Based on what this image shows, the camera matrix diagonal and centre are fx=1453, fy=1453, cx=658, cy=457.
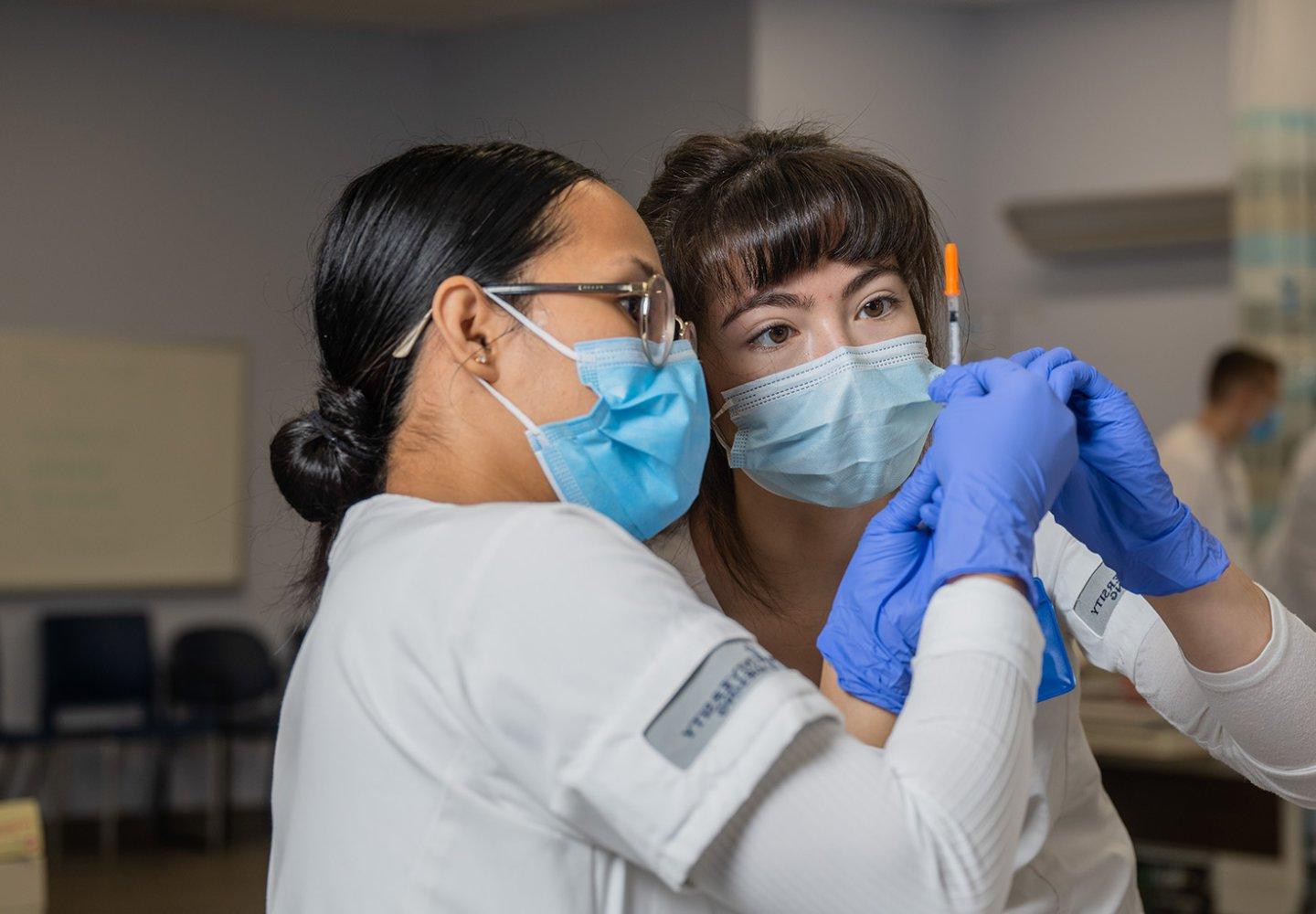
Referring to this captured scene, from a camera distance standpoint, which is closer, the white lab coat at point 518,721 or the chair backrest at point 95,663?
the white lab coat at point 518,721

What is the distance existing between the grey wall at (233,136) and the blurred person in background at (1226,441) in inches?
90.1

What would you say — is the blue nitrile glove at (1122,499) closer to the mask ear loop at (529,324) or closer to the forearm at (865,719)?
the forearm at (865,719)

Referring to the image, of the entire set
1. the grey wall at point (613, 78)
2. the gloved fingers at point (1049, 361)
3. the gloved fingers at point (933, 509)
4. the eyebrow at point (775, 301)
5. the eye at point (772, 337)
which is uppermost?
the grey wall at point (613, 78)

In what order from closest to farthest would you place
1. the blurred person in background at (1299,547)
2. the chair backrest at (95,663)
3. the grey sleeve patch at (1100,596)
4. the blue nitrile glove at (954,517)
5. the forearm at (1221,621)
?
the blue nitrile glove at (954,517) → the forearm at (1221,621) → the grey sleeve patch at (1100,596) → the blurred person in background at (1299,547) → the chair backrest at (95,663)

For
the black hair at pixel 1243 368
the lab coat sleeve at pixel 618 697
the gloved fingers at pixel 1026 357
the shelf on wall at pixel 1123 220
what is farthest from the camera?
the shelf on wall at pixel 1123 220

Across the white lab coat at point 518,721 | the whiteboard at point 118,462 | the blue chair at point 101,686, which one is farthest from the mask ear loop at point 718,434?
the blue chair at point 101,686

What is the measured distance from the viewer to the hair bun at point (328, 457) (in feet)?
3.90

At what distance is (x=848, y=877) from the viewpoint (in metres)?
0.87

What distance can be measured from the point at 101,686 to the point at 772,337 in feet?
18.5

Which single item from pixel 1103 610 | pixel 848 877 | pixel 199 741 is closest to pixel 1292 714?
pixel 1103 610

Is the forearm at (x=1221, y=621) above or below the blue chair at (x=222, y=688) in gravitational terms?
above

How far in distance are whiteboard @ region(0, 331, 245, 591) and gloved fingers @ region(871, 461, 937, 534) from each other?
5777 mm

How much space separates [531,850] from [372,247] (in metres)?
0.50

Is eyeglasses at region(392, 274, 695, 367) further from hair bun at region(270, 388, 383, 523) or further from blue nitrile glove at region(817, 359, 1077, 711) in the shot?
blue nitrile glove at region(817, 359, 1077, 711)
